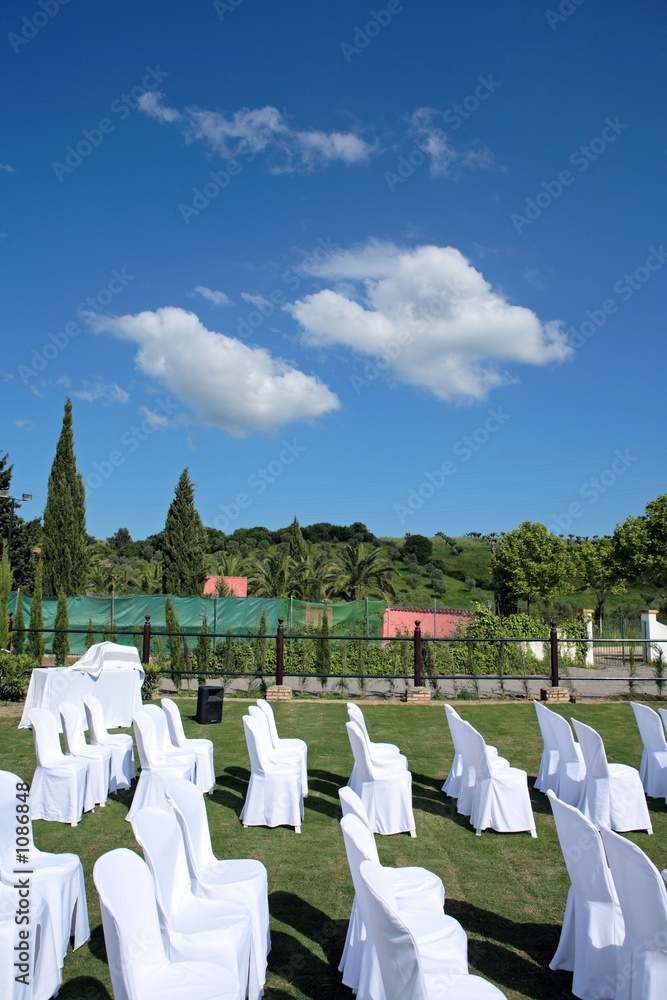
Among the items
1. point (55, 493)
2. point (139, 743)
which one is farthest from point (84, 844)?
point (55, 493)

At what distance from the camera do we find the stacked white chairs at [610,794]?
6.15 meters

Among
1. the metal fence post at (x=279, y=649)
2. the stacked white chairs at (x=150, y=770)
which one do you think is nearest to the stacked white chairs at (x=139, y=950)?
the stacked white chairs at (x=150, y=770)

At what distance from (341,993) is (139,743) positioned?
11.1 ft

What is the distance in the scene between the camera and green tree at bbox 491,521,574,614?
38.5 m

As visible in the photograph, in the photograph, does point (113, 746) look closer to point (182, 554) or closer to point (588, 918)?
point (588, 918)

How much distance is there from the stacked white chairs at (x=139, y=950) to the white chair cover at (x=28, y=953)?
671 millimetres

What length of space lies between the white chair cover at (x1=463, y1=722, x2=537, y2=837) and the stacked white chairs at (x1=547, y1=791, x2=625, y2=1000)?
225cm

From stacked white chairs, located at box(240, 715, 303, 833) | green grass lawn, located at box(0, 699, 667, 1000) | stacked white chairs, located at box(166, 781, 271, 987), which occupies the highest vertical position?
stacked white chairs, located at box(166, 781, 271, 987)

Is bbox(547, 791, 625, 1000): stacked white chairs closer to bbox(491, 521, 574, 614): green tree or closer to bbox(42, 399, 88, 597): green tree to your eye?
bbox(42, 399, 88, 597): green tree

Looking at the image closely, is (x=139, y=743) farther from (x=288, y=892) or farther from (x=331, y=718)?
(x=331, y=718)

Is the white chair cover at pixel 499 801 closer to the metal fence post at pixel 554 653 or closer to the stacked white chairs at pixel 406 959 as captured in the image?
the stacked white chairs at pixel 406 959

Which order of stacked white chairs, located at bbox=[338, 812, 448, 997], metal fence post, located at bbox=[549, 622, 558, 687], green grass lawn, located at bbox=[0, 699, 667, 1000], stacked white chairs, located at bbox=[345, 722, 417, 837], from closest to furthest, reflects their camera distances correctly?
stacked white chairs, located at bbox=[338, 812, 448, 997] < green grass lawn, located at bbox=[0, 699, 667, 1000] < stacked white chairs, located at bbox=[345, 722, 417, 837] < metal fence post, located at bbox=[549, 622, 558, 687]

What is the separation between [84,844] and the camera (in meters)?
5.67

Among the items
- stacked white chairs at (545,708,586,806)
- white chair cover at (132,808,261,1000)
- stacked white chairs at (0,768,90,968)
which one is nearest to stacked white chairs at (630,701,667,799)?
stacked white chairs at (545,708,586,806)
